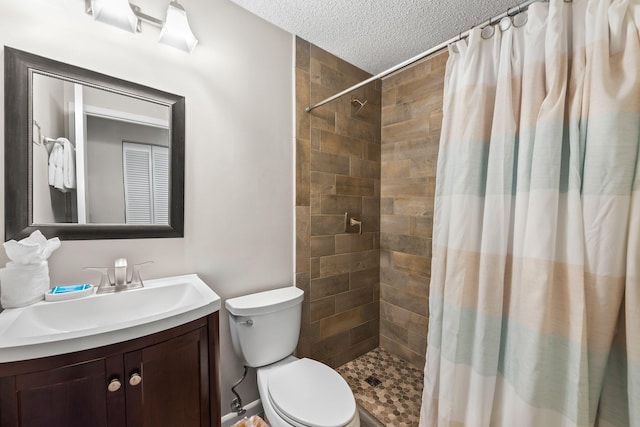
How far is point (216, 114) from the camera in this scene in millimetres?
1385

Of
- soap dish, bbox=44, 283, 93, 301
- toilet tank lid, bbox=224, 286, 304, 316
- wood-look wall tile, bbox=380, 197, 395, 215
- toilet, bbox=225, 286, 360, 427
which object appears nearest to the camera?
soap dish, bbox=44, 283, 93, 301

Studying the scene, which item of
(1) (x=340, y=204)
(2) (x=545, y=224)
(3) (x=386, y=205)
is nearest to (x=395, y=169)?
(3) (x=386, y=205)

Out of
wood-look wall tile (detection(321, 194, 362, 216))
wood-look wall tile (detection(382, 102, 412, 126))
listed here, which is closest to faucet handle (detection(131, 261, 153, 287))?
wood-look wall tile (detection(321, 194, 362, 216))

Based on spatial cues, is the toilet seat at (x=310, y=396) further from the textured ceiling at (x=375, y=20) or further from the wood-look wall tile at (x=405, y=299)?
the textured ceiling at (x=375, y=20)

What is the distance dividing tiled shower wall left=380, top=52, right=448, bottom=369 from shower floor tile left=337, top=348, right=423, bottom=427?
11cm

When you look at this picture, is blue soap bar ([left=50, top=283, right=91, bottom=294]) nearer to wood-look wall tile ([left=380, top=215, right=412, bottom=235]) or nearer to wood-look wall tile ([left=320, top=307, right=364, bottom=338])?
wood-look wall tile ([left=320, top=307, right=364, bottom=338])

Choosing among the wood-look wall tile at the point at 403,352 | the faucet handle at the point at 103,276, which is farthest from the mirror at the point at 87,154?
the wood-look wall tile at the point at 403,352

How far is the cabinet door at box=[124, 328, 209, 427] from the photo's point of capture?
81 cm

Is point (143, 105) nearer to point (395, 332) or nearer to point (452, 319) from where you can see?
point (452, 319)

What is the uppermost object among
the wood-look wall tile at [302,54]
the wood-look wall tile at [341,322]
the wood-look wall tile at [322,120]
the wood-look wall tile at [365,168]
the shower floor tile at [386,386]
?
the wood-look wall tile at [302,54]

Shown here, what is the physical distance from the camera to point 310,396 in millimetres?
1131

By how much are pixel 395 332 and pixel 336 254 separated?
0.89 metres

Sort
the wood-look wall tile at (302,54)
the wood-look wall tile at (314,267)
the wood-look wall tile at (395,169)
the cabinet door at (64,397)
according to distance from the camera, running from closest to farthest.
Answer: the cabinet door at (64,397)
the wood-look wall tile at (302,54)
the wood-look wall tile at (314,267)
the wood-look wall tile at (395,169)

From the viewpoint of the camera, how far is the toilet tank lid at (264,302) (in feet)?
4.23
